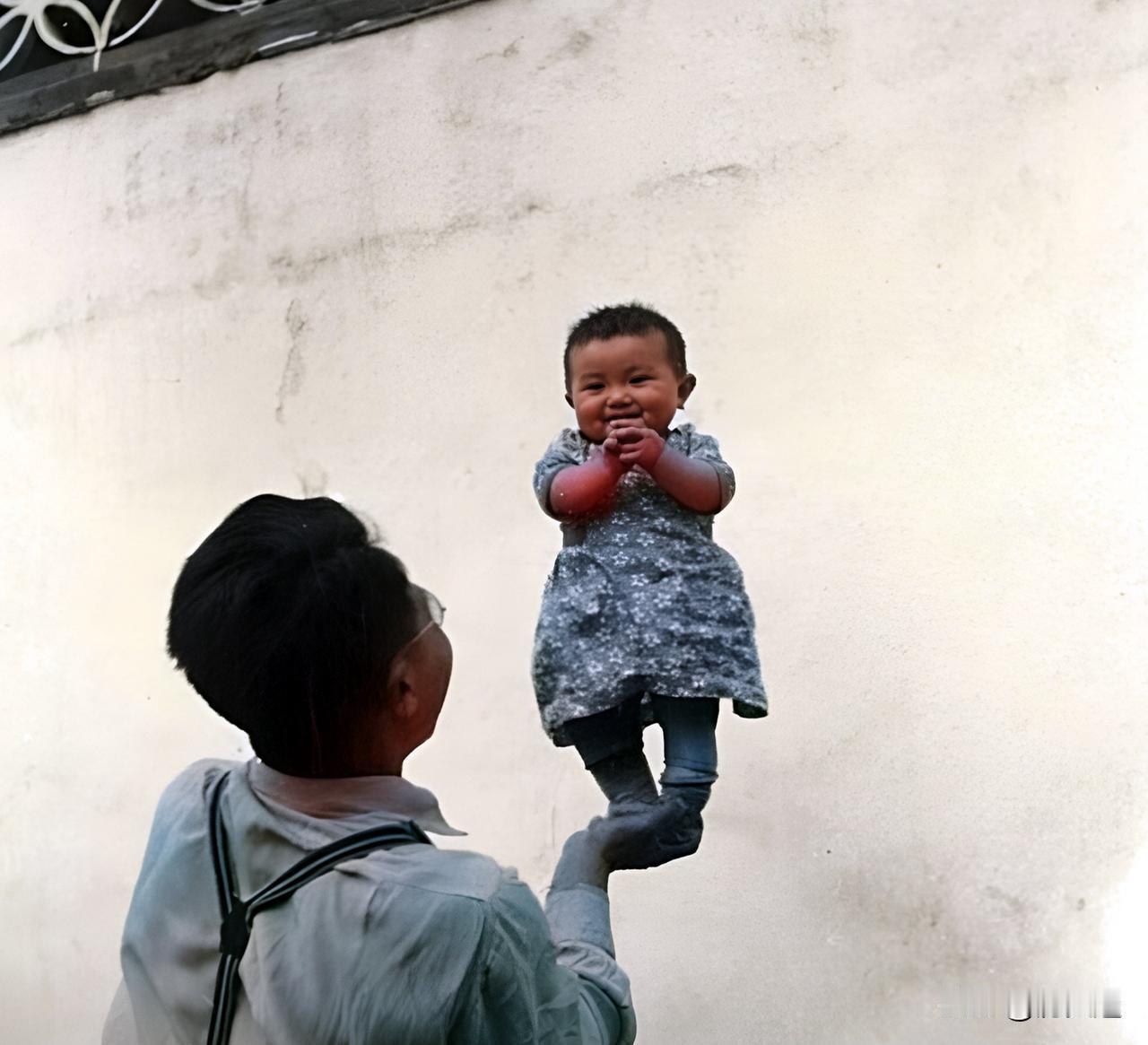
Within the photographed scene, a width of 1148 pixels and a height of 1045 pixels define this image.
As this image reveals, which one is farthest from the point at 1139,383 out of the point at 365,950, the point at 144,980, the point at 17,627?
the point at 17,627

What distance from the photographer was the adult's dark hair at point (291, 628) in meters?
1.27

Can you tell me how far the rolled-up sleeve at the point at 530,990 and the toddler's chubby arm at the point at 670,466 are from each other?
62 centimetres

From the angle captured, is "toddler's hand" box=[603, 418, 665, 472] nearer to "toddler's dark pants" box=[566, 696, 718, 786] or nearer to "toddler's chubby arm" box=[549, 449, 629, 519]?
"toddler's chubby arm" box=[549, 449, 629, 519]

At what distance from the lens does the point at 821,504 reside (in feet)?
6.97

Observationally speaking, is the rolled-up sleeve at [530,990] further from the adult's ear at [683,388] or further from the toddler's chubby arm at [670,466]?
the adult's ear at [683,388]

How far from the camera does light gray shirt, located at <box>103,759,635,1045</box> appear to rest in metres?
1.15

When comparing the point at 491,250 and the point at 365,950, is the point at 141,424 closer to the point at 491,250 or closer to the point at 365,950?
the point at 491,250

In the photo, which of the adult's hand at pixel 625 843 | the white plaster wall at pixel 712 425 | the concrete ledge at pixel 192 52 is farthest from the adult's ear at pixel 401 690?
the concrete ledge at pixel 192 52

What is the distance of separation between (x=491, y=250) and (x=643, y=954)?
3.90 ft

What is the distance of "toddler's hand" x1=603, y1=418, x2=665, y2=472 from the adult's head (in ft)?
Result: 1.47

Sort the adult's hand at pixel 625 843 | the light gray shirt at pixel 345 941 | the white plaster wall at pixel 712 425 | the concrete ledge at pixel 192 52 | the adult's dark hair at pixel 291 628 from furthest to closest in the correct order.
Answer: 1. the concrete ledge at pixel 192 52
2. the white plaster wall at pixel 712 425
3. the adult's hand at pixel 625 843
4. the adult's dark hair at pixel 291 628
5. the light gray shirt at pixel 345 941

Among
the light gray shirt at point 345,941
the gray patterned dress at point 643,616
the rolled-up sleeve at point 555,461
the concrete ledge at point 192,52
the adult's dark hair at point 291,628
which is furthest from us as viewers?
the concrete ledge at point 192,52

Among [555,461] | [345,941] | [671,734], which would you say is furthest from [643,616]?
[345,941]

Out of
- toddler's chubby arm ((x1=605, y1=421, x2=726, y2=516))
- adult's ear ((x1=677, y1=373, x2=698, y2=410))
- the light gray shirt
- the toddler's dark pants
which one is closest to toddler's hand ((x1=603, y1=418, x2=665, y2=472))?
toddler's chubby arm ((x1=605, y1=421, x2=726, y2=516))
